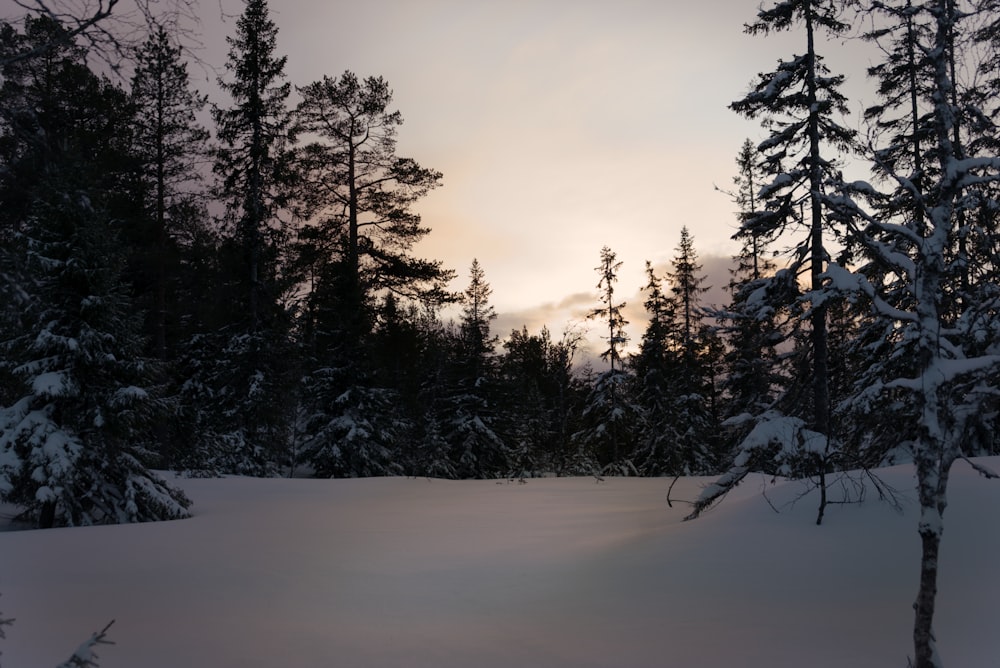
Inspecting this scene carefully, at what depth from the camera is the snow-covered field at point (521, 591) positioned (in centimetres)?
474

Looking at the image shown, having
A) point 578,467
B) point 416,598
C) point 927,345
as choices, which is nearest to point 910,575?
point 927,345

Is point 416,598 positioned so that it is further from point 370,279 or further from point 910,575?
point 370,279

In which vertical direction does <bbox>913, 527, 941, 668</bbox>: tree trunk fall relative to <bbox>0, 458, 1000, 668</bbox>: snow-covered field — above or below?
above

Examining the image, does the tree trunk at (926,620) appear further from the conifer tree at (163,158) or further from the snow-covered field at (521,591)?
the conifer tree at (163,158)

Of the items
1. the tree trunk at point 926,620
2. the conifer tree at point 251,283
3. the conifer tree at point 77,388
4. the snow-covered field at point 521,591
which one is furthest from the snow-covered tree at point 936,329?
the conifer tree at point 251,283

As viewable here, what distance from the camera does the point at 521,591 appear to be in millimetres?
6504

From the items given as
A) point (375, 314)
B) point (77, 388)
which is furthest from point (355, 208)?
point (77, 388)

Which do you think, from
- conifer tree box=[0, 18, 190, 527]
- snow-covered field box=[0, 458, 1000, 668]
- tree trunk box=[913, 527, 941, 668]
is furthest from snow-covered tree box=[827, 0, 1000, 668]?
conifer tree box=[0, 18, 190, 527]

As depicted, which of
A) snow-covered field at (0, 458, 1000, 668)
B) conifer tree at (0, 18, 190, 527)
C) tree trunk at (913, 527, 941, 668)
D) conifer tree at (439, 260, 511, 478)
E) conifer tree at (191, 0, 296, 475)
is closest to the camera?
tree trunk at (913, 527, 941, 668)

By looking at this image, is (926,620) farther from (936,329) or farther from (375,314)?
(375,314)

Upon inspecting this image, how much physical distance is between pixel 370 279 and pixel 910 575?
954 inches

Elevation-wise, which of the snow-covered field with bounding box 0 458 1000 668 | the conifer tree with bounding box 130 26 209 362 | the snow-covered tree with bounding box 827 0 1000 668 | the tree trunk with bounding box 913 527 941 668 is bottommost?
the snow-covered field with bounding box 0 458 1000 668

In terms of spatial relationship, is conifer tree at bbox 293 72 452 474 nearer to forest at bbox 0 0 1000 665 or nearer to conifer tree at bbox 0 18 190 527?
forest at bbox 0 0 1000 665

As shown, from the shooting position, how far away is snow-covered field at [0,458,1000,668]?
187 inches
